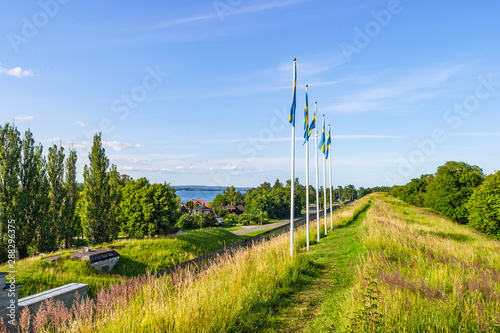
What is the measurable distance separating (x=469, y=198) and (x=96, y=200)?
147 feet

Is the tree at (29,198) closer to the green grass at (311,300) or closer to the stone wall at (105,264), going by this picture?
the stone wall at (105,264)

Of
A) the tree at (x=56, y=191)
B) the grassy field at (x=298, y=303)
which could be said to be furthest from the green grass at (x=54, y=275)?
the tree at (x=56, y=191)

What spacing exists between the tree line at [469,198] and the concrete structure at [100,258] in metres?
32.6

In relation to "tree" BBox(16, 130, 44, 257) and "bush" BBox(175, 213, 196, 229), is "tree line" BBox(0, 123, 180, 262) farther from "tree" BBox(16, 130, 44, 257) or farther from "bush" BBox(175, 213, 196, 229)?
"bush" BBox(175, 213, 196, 229)

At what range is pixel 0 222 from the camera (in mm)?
23219

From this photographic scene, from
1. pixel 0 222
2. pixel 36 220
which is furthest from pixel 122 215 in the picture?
pixel 0 222

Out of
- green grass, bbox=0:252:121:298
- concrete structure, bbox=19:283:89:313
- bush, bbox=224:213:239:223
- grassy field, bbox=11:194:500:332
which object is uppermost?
grassy field, bbox=11:194:500:332

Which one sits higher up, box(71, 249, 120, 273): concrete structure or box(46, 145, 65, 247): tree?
box(46, 145, 65, 247): tree

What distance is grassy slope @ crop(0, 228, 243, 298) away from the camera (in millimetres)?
15047

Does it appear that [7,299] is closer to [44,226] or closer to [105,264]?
[105,264]

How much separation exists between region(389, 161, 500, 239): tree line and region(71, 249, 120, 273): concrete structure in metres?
32.6

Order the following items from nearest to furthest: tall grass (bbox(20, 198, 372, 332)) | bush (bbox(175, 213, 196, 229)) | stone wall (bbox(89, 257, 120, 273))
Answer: tall grass (bbox(20, 198, 372, 332)) → stone wall (bbox(89, 257, 120, 273)) → bush (bbox(175, 213, 196, 229))

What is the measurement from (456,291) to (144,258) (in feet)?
77.6

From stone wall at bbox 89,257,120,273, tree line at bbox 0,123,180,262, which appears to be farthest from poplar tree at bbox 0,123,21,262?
stone wall at bbox 89,257,120,273
